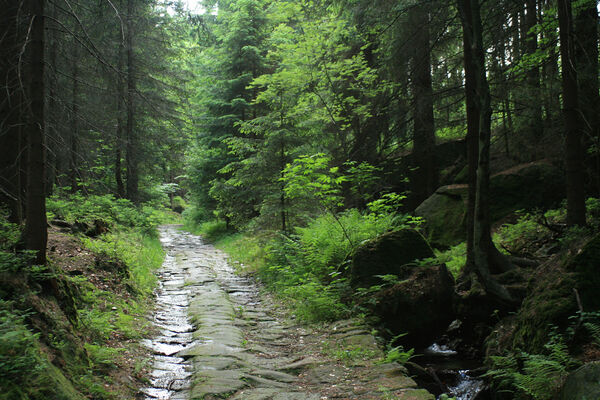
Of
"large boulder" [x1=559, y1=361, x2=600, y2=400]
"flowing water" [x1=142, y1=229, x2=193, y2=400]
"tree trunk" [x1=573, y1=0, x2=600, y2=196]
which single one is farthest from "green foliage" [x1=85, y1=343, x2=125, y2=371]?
"tree trunk" [x1=573, y1=0, x2=600, y2=196]

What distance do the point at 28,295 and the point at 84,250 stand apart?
4.67 metres

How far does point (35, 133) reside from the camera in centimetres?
459

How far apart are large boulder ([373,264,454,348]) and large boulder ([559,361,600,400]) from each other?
9.72 feet

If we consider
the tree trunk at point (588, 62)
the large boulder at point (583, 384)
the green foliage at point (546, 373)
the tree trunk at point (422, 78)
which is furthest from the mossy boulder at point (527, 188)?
the large boulder at point (583, 384)

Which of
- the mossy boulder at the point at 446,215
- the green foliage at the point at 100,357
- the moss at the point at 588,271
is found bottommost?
the green foliage at the point at 100,357

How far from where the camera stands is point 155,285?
386 inches

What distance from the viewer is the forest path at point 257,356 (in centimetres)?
429

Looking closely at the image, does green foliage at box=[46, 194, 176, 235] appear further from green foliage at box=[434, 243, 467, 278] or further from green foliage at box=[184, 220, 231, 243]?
green foliage at box=[434, 243, 467, 278]

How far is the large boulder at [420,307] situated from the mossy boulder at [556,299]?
1.10 m

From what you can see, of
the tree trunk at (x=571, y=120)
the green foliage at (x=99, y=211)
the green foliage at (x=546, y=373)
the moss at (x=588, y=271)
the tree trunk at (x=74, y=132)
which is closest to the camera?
the green foliage at (x=546, y=373)

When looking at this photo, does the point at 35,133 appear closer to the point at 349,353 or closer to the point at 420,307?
the point at 349,353

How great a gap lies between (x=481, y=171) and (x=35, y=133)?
6.52 m

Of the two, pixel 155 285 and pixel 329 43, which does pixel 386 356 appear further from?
pixel 329 43

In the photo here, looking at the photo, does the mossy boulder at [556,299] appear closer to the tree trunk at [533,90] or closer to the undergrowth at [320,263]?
the undergrowth at [320,263]
